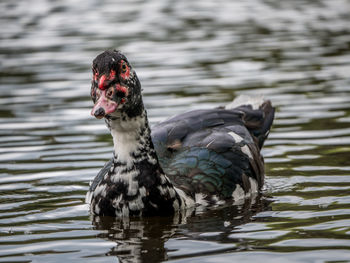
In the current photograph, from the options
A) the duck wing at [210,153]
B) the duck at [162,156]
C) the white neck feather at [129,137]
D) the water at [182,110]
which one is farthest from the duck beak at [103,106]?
the duck wing at [210,153]

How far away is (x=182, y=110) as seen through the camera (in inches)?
453

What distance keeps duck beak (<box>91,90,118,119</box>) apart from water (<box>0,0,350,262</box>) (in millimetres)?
998

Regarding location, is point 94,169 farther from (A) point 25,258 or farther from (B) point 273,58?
(B) point 273,58

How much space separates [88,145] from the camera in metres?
10.1

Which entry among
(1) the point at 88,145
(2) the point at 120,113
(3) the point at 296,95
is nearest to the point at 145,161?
(2) the point at 120,113

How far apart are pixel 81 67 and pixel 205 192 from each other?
826cm

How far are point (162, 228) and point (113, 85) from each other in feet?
4.01

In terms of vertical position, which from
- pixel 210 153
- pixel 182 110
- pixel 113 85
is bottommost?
pixel 210 153

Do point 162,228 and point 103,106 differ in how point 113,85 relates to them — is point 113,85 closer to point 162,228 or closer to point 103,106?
point 103,106

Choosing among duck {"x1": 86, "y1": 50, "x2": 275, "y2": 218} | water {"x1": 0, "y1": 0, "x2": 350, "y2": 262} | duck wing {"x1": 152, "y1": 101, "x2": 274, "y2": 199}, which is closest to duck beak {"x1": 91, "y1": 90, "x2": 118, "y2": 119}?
duck {"x1": 86, "y1": 50, "x2": 275, "y2": 218}

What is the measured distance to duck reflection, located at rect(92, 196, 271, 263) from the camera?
20.1ft

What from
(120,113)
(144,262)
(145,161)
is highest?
(120,113)

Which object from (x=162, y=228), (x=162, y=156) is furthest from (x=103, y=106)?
(x=162, y=156)

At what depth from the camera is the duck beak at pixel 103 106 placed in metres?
6.33
